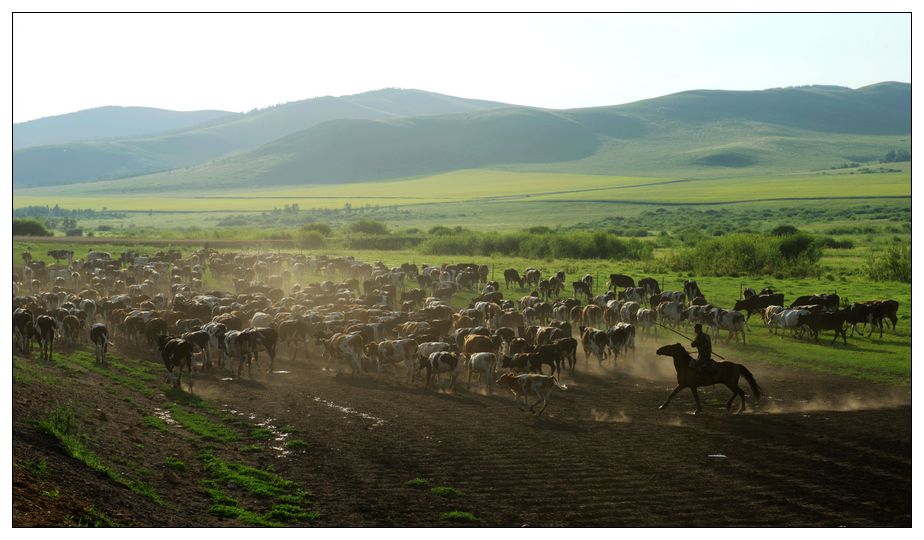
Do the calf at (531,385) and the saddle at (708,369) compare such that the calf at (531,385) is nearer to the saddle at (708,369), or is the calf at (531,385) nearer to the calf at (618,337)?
the saddle at (708,369)

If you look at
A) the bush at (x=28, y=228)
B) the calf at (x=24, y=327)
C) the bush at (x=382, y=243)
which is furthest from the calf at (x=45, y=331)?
the bush at (x=28, y=228)

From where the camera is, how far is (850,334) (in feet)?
107

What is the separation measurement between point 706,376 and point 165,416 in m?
12.3

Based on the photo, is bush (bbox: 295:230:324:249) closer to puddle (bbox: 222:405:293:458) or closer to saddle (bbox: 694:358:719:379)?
puddle (bbox: 222:405:293:458)

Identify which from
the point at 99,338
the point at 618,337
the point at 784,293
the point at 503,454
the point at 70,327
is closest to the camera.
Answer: the point at 503,454

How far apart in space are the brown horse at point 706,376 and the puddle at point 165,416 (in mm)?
10993

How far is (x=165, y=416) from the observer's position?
2142 centimetres

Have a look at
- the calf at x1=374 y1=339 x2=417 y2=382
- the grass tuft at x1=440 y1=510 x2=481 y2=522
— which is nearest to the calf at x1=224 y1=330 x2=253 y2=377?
the calf at x1=374 y1=339 x2=417 y2=382

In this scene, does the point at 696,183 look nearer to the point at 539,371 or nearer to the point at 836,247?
→ the point at 836,247

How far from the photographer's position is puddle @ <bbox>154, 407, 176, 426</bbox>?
20.8 metres

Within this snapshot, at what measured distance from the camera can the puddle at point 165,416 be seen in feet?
68.3

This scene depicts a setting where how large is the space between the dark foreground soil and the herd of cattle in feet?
4.55

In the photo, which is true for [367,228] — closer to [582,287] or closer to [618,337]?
[582,287]

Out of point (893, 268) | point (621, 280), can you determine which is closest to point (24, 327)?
point (621, 280)
